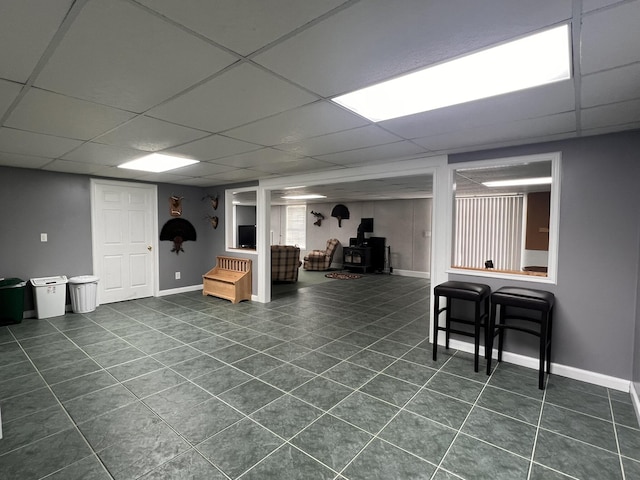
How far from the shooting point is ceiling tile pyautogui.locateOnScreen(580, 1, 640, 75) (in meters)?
1.20

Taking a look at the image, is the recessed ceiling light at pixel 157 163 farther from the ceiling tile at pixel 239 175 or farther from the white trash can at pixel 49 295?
the white trash can at pixel 49 295

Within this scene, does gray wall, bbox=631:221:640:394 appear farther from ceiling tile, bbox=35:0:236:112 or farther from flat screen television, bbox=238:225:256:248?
flat screen television, bbox=238:225:256:248

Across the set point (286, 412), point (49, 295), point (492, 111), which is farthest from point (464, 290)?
point (49, 295)

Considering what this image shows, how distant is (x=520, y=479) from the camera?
175cm

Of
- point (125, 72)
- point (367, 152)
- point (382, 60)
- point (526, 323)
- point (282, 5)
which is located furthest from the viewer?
point (367, 152)

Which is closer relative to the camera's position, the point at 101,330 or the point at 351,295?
the point at 101,330

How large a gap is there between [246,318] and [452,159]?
3504 millimetres

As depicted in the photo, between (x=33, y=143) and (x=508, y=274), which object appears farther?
(x=508, y=274)

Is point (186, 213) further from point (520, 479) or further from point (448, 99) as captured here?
point (520, 479)

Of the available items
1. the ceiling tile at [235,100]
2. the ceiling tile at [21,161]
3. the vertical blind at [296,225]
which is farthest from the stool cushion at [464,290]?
the vertical blind at [296,225]

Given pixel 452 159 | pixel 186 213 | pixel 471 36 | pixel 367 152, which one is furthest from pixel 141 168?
pixel 471 36

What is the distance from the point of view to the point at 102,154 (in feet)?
12.1

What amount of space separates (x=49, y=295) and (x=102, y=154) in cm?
248

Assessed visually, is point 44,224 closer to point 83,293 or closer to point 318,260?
point 83,293
